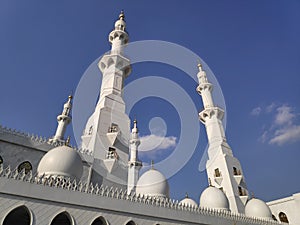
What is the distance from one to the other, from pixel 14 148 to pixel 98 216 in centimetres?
892

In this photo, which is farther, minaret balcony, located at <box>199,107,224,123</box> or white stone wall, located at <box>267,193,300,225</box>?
minaret balcony, located at <box>199,107,224,123</box>

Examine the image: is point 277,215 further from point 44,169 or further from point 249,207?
point 44,169

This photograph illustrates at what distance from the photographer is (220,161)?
27578 millimetres

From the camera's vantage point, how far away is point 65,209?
37.6ft

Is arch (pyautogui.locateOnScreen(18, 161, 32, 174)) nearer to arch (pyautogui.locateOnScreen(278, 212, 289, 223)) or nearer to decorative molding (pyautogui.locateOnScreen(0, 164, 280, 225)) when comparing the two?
decorative molding (pyautogui.locateOnScreen(0, 164, 280, 225))

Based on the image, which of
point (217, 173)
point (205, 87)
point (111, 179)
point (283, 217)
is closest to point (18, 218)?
point (111, 179)

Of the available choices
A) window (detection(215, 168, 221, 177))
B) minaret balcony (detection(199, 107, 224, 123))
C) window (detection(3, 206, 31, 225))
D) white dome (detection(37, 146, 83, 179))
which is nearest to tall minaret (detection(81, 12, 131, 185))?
white dome (detection(37, 146, 83, 179))

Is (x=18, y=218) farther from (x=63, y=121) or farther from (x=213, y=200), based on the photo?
(x=63, y=121)

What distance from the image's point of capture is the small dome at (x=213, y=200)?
64.6ft

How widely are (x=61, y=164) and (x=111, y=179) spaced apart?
7.08 metres

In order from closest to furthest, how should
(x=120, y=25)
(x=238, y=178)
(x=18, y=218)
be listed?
(x=18, y=218), (x=238, y=178), (x=120, y=25)

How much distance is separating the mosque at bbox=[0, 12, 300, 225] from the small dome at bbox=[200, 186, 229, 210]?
3.1 inches

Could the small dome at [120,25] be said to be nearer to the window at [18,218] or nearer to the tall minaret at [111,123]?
the tall minaret at [111,123]

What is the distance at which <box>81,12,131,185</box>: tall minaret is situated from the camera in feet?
67.6
